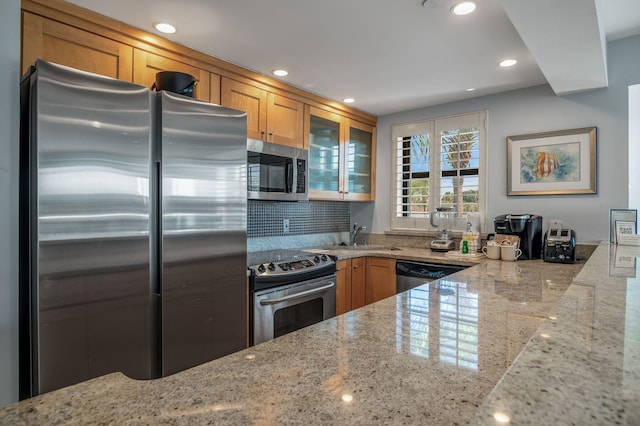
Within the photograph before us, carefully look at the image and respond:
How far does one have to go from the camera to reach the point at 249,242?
120 inches

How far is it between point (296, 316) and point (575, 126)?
105 inches

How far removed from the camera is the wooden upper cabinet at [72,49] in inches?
65.1

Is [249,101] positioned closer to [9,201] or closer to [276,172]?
[276,172]

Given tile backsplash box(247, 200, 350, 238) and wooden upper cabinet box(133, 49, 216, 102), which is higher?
wooden upper cabinet box(133, 49, 216, 102)

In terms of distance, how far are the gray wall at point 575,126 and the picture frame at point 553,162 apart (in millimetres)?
50

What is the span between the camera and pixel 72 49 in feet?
5.88

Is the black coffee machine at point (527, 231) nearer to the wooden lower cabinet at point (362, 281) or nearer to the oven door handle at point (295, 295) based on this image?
the wooden lower cabinet at point (362, 281)

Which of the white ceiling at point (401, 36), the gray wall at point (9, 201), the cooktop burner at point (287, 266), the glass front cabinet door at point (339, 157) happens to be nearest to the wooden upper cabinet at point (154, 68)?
the white ceiling at point (401, 36)

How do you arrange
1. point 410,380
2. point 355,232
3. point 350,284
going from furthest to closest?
1. point 355,232
2. point 350,284
3. point 410,380

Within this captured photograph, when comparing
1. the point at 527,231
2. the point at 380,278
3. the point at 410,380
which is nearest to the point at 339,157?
the point at 380,278

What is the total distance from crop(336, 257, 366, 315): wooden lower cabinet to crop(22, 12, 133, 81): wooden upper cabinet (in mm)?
2102

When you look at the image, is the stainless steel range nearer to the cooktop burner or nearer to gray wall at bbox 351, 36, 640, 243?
the cooktop burner

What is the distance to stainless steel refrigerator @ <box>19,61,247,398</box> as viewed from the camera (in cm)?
138

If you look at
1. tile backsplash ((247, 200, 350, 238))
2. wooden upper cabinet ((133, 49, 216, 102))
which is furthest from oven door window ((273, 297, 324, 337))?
wooden upper cabinet ((133, 49, 216, 102))
